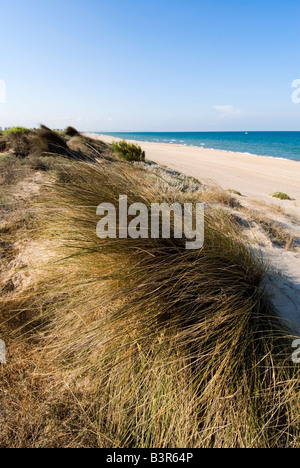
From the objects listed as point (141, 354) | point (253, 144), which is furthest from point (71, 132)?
point (253, 144)

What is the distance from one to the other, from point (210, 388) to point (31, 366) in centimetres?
116

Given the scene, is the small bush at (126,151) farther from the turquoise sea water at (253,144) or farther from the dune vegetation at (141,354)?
the turquoise sea water at (253,144)

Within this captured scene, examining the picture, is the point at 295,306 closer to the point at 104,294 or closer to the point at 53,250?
the point at 104,294

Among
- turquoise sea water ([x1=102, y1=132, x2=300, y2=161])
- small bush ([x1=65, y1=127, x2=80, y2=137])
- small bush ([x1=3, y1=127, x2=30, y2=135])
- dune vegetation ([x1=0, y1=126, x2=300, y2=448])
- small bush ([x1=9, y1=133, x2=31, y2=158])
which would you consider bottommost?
dune vegetation ([x1=0, y1=126, x2=300, y2=448])

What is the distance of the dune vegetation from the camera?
1346 millimetres

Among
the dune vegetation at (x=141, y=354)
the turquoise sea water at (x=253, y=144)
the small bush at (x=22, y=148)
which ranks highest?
the turquoise sea water at (x=253, y=144)

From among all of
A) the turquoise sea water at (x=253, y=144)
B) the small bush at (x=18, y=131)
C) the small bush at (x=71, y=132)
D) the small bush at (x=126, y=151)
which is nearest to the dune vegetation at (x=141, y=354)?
the small bush at (x=18, y=131)

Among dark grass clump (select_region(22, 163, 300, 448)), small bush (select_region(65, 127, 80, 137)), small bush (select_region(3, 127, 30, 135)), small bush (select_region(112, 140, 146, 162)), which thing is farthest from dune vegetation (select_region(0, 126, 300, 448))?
small bush (select_region(65, 127, 80, 137))

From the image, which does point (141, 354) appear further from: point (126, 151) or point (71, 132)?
point (71, 132)

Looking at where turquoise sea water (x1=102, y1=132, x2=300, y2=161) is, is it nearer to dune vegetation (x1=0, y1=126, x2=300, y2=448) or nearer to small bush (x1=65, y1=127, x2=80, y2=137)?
small bush (x1=65, y1=127, x2=80, y2=137)

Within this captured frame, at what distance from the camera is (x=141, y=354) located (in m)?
1.50

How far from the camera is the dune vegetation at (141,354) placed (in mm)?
1346

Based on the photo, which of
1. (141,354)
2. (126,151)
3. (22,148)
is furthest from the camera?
(126,151)

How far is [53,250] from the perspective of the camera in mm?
1862
